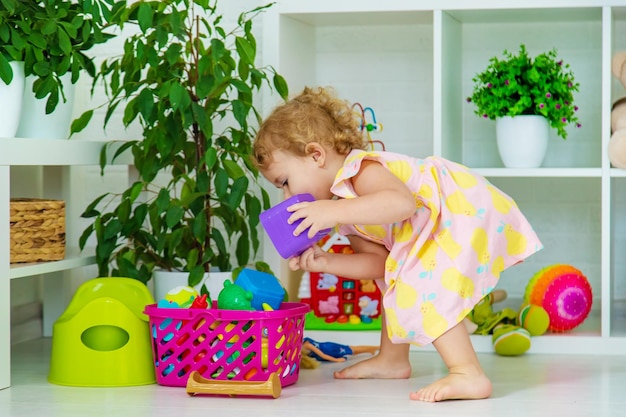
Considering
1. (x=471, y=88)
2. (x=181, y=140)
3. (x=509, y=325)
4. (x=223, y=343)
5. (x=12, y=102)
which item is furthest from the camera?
(x=471, y=88)

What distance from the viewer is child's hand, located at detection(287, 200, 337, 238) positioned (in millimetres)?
1756

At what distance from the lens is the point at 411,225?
1.89 meters

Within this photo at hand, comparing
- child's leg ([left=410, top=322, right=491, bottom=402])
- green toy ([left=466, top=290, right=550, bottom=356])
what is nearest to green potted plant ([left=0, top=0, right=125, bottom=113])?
child's leg ([left=410, top=322, right=491, bottom=402])

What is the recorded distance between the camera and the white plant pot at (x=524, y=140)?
7.77 ft

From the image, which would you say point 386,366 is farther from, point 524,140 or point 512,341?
point 524,140

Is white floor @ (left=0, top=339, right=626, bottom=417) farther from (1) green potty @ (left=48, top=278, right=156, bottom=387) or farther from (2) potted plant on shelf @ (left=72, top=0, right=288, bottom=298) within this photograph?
(2) potted plant on shelf @ (left=72, top=0, right=288, bottom=298)

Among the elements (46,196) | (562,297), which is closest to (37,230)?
(46,196)

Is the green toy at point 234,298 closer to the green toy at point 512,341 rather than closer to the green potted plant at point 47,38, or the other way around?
the green potted plant at point 47,38

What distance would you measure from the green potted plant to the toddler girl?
1.45 ft

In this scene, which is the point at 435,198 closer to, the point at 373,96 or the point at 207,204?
the point at 207,204

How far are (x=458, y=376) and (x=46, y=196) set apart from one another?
4.08 feet

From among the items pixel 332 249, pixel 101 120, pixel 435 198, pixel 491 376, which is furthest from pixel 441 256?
pixel 101 120

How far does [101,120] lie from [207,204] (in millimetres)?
803

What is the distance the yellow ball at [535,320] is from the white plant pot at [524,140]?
35 cm
